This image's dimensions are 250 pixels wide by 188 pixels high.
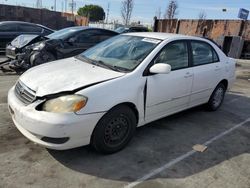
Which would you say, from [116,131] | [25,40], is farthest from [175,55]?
[25,40]

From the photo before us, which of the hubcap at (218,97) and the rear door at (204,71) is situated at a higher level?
the rear door at (204,71)

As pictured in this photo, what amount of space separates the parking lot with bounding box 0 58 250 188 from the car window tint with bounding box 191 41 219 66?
124cm

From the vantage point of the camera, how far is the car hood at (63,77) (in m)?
3.48

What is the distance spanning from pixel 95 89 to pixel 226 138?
2515mm

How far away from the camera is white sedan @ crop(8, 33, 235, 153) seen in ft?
10.9

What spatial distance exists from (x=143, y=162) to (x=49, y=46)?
5.41 meters

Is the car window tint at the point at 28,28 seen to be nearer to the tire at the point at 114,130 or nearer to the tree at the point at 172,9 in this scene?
the tire at the point at 114,130

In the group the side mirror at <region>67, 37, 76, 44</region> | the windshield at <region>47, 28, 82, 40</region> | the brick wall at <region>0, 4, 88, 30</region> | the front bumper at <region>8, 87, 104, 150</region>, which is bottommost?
the brick wall at <region>0, 4, 88, 30</region>

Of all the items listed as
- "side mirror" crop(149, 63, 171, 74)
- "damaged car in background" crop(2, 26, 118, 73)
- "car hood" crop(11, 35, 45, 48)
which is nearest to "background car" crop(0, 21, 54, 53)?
"car hood" crop(11, 35, 45, 48)

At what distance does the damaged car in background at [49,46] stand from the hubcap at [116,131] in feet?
15.6

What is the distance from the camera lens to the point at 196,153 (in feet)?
13.4

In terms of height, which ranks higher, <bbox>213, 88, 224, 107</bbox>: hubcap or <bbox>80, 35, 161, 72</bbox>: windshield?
<bbox>80, 35, 161, 72</bbox>: windshield

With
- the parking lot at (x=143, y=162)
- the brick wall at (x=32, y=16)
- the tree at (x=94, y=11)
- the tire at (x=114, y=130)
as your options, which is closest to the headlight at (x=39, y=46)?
the parking lot at (x=143, y=162)

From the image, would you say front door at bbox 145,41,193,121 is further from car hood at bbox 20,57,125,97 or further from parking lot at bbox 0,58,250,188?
car hood at bbox 20,57,125,97
